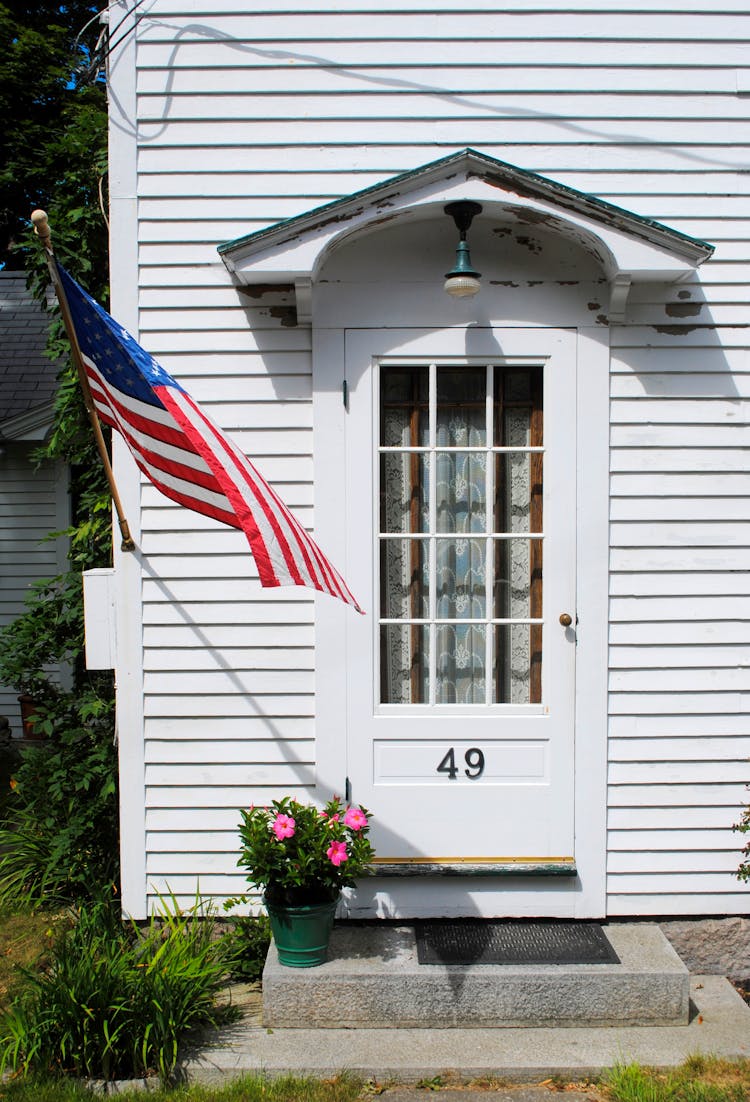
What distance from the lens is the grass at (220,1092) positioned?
3121 millimetres

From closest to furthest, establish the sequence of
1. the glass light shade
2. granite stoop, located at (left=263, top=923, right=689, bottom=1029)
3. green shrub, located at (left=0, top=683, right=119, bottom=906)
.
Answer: granite stoop, located at (left=263, top=923, right=689, bottom=1029)
the glass light shade
green shrub, located at (left=0, top=683, right=119, bottom=906)

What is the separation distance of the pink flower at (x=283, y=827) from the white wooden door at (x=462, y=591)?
49 centimetres

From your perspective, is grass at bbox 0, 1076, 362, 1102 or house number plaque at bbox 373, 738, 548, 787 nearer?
grass at bbox 0, 1076, 362, 1102

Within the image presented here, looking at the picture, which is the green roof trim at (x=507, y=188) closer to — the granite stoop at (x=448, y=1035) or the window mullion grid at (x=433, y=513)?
the window mullion grid at (x=433, y=513)

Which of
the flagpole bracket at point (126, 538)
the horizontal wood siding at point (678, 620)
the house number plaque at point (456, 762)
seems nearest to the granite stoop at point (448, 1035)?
the horizontal wood siding at point (678, 620)

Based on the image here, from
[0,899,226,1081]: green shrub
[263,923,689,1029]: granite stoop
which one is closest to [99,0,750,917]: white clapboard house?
[263,923,689,1029]: granite stoop

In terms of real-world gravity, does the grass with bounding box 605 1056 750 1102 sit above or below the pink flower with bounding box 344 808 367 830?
below

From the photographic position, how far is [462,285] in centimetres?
385

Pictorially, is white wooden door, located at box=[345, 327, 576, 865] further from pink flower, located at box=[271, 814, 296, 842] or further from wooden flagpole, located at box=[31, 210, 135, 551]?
wooden flagpole, located at box=[31, 210, 135, 551]

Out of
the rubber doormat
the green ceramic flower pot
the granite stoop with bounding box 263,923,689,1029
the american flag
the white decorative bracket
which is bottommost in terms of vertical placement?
the granite stoop with bounding box 263,923,689,1029

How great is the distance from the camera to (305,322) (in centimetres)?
408

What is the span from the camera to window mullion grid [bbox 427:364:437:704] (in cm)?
410

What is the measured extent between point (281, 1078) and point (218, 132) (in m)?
3.80

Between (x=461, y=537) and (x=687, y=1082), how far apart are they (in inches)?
88.0
